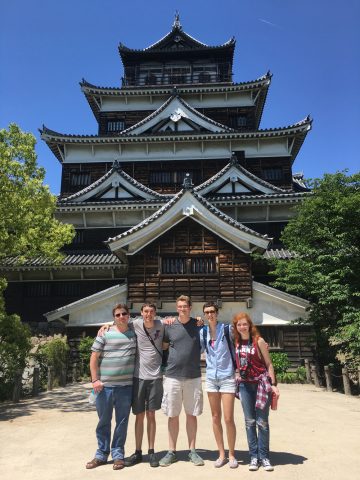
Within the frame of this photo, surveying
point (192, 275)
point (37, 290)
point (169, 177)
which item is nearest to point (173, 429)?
point (192, 275)

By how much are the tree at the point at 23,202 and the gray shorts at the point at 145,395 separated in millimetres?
6273

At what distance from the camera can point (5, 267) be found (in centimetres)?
1580

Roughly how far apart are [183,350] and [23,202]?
6.95 meters

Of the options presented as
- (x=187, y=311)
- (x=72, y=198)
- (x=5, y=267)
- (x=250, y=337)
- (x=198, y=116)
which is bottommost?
(x=250, y=337)

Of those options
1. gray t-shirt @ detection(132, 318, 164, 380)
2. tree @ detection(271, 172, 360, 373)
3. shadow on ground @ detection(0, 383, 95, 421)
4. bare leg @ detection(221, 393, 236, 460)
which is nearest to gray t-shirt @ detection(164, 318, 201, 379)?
gray t-shirt @ detection(132, 318, 164, 380)

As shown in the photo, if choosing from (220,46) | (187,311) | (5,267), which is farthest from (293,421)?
(220,46)

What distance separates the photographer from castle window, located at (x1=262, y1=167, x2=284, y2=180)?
2124 centimetres

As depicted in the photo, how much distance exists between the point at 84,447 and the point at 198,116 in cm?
2025

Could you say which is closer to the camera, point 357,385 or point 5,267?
point 357,385

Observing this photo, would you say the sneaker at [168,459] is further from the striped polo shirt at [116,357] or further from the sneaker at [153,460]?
the striped polo shirt at [116,357]

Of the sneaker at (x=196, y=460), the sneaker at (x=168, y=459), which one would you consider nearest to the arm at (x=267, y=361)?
the sneaker at (x=196, y=460)

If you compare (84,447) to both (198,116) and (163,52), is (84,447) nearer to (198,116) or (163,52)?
(198,116)

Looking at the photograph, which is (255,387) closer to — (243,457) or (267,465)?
(267,465)

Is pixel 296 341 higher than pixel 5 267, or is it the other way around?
pixel 5 267
